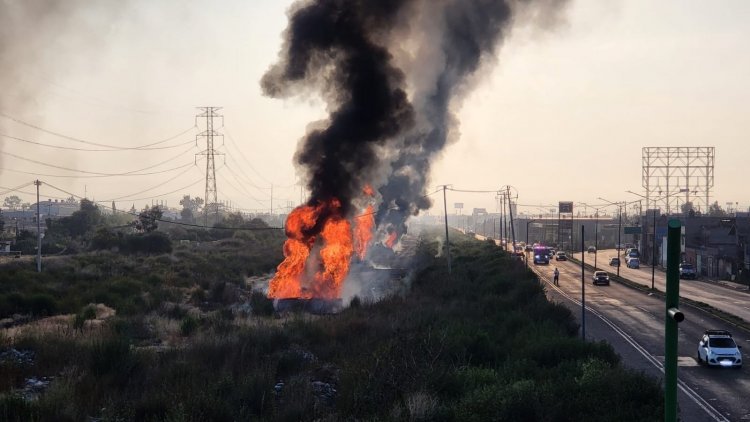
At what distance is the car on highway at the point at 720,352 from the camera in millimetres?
24953

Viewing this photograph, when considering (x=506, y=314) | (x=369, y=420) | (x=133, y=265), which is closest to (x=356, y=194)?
(x=506, y=314)

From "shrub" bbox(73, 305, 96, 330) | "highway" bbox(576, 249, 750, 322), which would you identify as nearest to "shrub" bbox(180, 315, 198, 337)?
"shrub" bbox(73, 305, 96, 330)

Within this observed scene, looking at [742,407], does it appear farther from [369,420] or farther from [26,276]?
[26,276]

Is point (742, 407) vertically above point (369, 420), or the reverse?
point (369, 420)

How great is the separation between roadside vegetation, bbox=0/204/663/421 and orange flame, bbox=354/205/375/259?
28649mm

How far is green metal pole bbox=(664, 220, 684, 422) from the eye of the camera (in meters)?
4.71

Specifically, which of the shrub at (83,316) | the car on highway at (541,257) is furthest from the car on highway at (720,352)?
the car on highway at (541,257)

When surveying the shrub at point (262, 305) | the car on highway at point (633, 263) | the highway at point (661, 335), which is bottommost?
the car on highway at point (633, 263)

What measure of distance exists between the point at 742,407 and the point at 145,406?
16470 millimetres

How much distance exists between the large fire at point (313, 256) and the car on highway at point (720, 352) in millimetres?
19834

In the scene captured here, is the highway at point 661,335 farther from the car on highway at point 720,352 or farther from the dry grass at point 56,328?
the dry grass at point 56,328

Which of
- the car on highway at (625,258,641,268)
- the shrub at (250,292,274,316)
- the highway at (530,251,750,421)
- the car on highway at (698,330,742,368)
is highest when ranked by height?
the shrub at (250,292,274,316)

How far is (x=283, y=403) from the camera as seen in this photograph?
15.1 m

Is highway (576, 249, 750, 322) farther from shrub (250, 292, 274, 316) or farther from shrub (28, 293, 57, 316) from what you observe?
shrub (28, 293, 57, 316)
